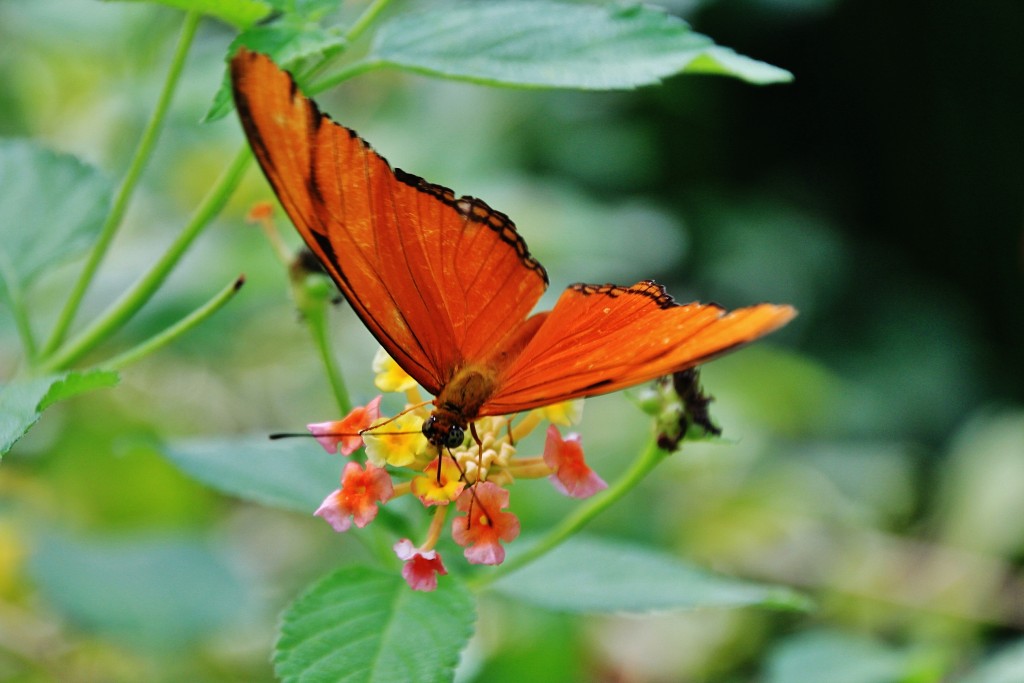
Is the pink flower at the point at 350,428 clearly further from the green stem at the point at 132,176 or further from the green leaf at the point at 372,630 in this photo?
the green stem at the point at 132,176

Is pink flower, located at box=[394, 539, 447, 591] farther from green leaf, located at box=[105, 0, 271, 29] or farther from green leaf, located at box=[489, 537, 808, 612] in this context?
green leaf, located at box=[105, 0, 271, 29]

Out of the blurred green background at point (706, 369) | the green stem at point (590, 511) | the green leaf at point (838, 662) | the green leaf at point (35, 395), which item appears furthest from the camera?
the blurred green background at point (706, 369)

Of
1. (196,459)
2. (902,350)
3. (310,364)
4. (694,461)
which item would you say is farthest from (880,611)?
(196,459)

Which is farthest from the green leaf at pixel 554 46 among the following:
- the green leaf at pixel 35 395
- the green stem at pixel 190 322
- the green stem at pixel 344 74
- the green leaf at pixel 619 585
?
the green leaf at pixel 619 585

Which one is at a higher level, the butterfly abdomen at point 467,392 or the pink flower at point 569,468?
the butterfly abdomen at point 467,392

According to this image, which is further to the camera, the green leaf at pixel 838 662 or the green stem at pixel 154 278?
the green leaf at pixel 838 662

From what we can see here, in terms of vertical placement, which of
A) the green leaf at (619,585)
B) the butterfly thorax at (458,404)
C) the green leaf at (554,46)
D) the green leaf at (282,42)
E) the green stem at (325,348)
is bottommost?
the green leaf at (619,585)

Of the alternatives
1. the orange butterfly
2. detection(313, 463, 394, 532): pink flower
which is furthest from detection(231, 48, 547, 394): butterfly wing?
detection(313, 463, 394, 532): pink flower
